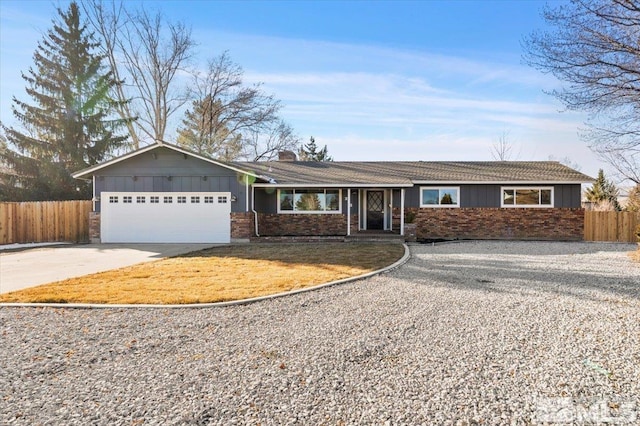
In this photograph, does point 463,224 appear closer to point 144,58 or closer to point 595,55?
point 595,55

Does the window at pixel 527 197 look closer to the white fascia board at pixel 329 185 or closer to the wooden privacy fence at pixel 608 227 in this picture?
the wooden privacy fence at pixel 608 227

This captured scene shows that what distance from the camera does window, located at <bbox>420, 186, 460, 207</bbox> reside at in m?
16.1

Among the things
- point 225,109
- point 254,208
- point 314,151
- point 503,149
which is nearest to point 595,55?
point 254,208

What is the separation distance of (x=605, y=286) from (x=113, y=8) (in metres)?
29.8

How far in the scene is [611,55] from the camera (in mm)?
9156

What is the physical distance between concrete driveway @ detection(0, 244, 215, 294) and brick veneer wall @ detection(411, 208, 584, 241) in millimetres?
10238

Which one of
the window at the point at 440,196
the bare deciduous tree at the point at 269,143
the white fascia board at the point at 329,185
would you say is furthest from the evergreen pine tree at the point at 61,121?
the window at the point at 440,196

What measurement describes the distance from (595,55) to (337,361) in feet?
33.9

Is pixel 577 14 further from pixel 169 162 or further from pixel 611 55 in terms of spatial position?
pixel 169 162

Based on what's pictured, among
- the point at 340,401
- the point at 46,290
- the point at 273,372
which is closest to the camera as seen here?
the point at 340,401

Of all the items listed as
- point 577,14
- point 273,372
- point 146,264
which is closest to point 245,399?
point 273,372

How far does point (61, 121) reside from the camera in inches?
899

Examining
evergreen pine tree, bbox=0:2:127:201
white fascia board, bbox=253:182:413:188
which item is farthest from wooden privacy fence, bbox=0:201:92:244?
white fascia board, bbox=253:182:413:188

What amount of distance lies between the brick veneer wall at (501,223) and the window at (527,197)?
10.2 inches
